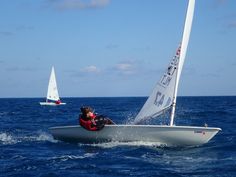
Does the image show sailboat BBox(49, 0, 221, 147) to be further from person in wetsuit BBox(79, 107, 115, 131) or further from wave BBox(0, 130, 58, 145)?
wave BBox(0, 130, 58, 145)

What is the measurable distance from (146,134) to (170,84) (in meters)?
2.30

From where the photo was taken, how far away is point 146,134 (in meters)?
18.8

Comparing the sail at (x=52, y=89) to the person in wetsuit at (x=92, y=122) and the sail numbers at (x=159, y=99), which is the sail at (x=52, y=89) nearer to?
the person in wetsuit at (x=92, y=122)

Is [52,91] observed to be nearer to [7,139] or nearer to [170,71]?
[7,139]

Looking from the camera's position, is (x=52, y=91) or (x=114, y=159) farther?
(x=52, y=91)

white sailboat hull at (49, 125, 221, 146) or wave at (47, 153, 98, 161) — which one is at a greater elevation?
white sailboat hull at (49, 125, 221, 146)

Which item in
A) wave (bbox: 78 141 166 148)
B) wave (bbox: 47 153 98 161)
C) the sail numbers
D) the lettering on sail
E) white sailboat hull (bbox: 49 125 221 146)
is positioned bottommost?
wave (bbox: 47 153 98 161)

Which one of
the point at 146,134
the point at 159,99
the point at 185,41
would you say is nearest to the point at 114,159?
the point at 146,134

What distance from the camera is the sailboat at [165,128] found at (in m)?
18.1

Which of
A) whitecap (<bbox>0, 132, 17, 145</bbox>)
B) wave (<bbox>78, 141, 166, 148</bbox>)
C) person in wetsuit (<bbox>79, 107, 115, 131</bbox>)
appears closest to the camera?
wave (<bbox>78, 141, 166, 148</bbox>)

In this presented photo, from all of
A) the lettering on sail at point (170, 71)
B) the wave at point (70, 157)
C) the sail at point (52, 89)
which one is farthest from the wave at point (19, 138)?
the sail at point (52, 89)

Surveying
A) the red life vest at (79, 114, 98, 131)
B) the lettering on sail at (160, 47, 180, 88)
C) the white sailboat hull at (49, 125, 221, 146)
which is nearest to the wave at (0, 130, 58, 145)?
the white sailboat hull at (49, 125, 221, 146)

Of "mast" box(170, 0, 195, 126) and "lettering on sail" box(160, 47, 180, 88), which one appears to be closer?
"mast" box(170, 0, 195, 126)

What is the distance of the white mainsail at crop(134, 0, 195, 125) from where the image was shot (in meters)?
18.5
